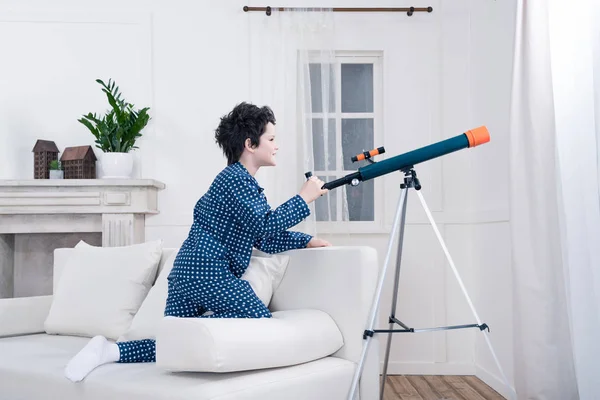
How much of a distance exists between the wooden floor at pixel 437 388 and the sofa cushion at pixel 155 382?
4.05ft

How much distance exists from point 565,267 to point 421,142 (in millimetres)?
1696

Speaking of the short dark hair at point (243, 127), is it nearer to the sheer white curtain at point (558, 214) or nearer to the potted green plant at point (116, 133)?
the sheer white curtain at point (558, 214)

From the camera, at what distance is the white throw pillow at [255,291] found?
7.56 feet

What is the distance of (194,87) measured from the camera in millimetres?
4117

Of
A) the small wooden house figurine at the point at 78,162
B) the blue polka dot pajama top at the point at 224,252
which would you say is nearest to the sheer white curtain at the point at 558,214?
the blue polka dot pajama top at the point at 224,252

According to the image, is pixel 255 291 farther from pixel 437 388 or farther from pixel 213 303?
pixel 437 388

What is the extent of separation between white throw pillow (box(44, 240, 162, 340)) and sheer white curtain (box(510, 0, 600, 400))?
1463mm

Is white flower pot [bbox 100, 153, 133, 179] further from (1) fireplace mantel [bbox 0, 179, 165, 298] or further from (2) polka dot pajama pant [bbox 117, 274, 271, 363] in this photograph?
(2) polka dot pajama pant [bbox 117, 274, 271, 363]

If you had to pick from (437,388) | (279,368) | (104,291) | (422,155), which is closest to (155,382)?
(279,368)

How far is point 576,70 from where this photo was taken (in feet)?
8.01

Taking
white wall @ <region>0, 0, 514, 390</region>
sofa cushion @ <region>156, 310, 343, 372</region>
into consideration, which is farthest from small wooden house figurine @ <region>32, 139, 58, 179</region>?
sofa cushion @ <region>156, 310, 343, 372</region>

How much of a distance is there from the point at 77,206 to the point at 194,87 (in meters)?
1.00

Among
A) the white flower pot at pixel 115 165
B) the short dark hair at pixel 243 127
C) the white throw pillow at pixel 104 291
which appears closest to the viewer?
the short dark hair at pixel 243 127

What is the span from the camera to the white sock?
1.94 metres
